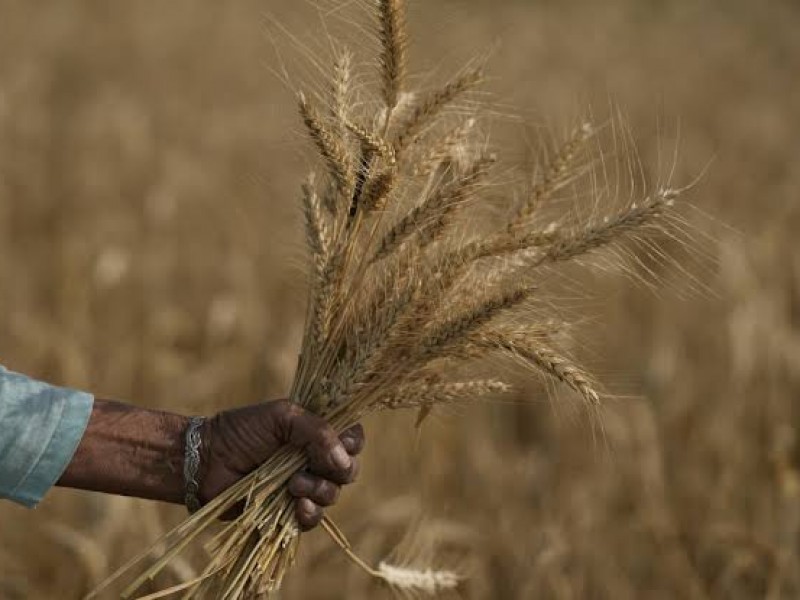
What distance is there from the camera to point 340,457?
1541 millimetres

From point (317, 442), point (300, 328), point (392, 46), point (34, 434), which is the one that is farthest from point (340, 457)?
point (300, 328)

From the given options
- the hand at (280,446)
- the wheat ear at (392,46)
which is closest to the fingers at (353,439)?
the hand at (280,446)

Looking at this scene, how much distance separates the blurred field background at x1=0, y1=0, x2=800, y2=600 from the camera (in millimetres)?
2818

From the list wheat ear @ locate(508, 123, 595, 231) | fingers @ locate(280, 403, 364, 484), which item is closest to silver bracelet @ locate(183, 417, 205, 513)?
fingers @ locate(280, 403, 364, 484)

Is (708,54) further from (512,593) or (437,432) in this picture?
(512,593)

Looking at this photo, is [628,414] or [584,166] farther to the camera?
[628,414]

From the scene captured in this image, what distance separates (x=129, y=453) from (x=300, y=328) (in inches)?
98.1

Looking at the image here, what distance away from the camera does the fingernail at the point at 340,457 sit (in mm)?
1533

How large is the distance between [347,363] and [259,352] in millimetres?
2394

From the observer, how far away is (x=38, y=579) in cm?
281

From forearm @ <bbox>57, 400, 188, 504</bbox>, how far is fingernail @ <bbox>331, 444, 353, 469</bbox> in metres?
0.23

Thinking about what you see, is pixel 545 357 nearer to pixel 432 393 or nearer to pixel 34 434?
pixel 432 393

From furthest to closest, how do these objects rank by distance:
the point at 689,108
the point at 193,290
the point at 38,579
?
the point at 689,108 < the point at 193,290 < the point at 38,579

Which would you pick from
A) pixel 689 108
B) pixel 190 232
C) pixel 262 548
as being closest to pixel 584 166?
pixel 262 548
